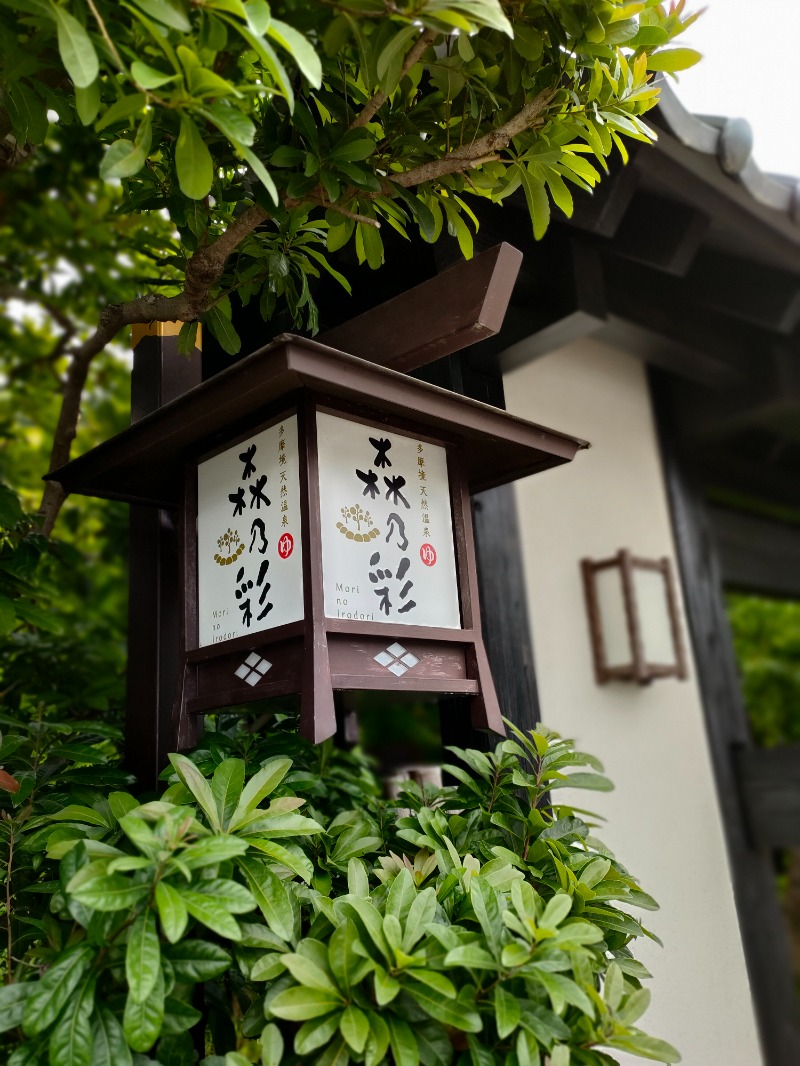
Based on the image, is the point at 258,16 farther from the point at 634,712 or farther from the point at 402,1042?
the point at 634,712

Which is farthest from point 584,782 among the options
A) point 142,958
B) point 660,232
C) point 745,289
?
point 745,289

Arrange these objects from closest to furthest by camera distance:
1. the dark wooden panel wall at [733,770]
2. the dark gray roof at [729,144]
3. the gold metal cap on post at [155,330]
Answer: the gold metal cap on post at [155,330], the dark gray roof at [729,144], the dark wooden panel wall at [733,770]

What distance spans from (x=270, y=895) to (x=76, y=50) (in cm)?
142

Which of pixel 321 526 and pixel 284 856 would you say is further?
pixel 321 526

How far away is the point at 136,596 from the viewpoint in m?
2.36

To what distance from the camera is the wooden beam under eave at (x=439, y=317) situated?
176 cm

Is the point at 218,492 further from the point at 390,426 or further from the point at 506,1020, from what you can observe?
the point at 506,1020

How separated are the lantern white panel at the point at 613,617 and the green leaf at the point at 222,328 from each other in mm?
1913

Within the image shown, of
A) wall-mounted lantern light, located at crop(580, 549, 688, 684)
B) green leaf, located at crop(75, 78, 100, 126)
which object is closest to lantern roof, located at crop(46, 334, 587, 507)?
green leaf, located at crop(75, 78, 100, 126)

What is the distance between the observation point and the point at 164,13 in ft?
4.39

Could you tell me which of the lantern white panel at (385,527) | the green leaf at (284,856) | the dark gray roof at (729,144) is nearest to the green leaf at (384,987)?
the green leaf at (284,856)

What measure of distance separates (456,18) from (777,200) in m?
2.11

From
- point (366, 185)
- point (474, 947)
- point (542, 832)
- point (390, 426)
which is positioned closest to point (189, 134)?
point (366, 185)

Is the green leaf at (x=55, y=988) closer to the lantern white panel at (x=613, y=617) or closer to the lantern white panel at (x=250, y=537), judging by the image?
the lantern white panel at (x=250, y=537)
